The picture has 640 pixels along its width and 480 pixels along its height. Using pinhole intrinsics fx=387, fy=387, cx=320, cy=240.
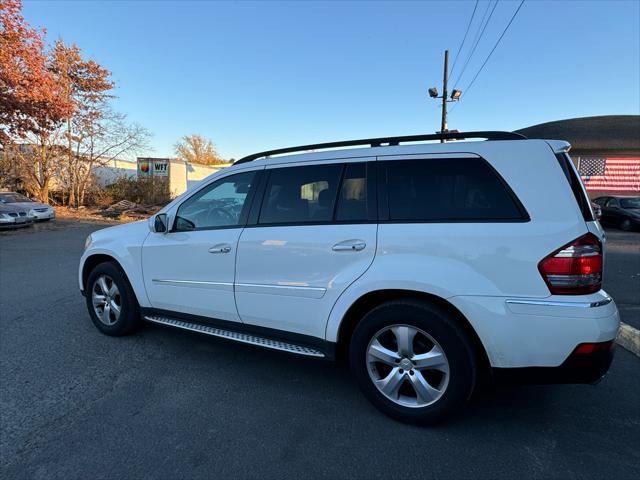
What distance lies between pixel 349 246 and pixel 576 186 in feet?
4.83

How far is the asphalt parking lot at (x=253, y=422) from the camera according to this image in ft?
7.34

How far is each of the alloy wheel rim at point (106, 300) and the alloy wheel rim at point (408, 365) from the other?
2852mm

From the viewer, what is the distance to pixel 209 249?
3.34 meters

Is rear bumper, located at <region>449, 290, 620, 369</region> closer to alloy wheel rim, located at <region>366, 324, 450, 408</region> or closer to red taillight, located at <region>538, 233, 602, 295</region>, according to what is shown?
red taillight, located at <region>538, 233, 602, 295</region>

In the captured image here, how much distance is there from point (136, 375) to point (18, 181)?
886 inches

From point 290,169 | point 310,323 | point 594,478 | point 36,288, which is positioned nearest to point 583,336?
point 594,478

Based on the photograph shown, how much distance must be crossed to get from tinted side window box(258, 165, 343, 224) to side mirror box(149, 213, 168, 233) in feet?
3.51

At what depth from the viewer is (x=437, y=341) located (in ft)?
8.09

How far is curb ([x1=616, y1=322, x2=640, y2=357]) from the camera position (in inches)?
150

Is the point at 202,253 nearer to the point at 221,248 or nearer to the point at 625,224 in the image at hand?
the point at 221,248

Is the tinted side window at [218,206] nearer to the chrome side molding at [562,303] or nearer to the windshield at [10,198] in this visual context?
the chrome side molding at [562,303]

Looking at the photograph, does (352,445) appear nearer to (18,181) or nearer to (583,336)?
(583,336)

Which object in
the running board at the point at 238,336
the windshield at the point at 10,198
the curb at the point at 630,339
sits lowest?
the curb at the point at 630,339

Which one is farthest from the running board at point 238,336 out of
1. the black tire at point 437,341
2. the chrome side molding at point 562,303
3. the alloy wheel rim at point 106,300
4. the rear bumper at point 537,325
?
the chrome side molding at point 562,303
